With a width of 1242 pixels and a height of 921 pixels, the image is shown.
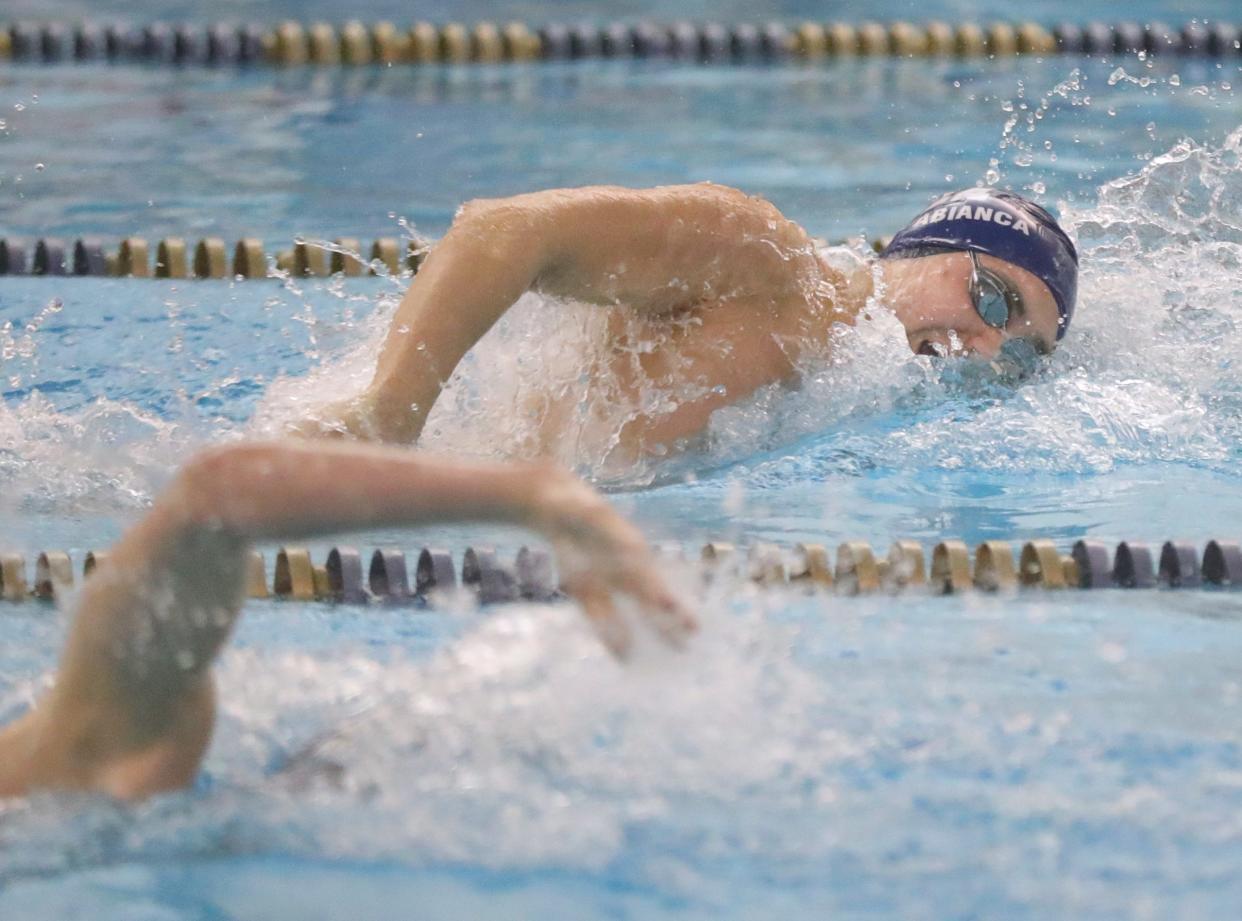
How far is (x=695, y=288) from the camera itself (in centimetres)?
300

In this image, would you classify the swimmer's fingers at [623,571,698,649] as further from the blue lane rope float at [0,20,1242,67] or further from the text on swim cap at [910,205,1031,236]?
the blue lane rope float at [0,20,1242,67]

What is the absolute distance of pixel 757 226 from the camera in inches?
117

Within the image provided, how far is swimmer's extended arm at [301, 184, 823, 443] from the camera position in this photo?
2697 mm

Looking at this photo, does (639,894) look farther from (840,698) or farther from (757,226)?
(757,226)

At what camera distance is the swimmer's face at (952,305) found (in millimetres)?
3221

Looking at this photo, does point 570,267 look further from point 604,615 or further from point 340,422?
point 604,615

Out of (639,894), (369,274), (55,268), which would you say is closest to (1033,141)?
(369,274)

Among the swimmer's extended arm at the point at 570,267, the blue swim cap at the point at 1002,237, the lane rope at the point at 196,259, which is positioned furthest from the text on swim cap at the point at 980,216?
the lane rope at the point at 196,259

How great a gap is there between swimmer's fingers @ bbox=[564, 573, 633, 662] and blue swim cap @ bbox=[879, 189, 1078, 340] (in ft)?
5.97

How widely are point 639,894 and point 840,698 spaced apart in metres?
0.51

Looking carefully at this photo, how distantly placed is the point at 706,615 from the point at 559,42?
17.0 feet

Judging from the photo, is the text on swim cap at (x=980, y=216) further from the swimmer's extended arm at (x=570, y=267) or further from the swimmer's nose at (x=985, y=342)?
the swimmer's extended arm at (x=570, y=267)

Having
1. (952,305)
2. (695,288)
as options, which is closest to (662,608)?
(695,288)

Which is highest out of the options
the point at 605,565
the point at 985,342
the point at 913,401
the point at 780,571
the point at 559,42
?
the point at 559,42
